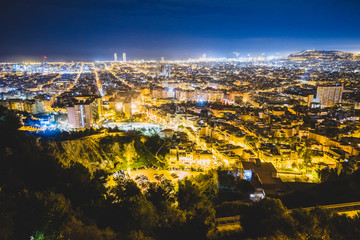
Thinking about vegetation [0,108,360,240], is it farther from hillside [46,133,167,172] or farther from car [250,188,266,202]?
hillside [46,133,167,172]

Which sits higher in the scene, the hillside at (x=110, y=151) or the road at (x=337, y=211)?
the road at (x=337, y=211)

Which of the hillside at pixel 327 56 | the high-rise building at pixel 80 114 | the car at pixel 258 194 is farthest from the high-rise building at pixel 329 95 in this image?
the hillside at pixel 327 56

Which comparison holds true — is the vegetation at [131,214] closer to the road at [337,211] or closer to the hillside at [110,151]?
the road at [337,211]

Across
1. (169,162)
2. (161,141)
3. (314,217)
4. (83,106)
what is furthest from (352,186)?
(83,106)

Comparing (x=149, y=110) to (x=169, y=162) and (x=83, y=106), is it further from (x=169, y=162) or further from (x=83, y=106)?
(x=169, y=162)

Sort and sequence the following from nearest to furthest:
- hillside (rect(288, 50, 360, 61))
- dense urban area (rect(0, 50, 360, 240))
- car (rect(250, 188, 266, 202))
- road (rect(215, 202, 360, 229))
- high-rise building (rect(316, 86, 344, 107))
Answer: dense urban area (rect(0, 50, 360, 240)) < road (rect(215, 202, 360, 229)) < car (rect(250, 188, 266, 202)) < high-rise building (rect(316, 86, 344, 107)) < hillside (rect(288, 50, 360, 61))

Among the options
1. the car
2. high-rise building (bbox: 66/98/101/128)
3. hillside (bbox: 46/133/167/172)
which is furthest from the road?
high-rise building (bbox: 66/98/101/128)

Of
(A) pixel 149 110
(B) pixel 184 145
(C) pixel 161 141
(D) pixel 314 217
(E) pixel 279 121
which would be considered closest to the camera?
(D) pixel 314 217

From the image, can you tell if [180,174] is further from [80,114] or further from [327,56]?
[327,56]
